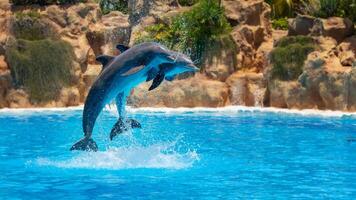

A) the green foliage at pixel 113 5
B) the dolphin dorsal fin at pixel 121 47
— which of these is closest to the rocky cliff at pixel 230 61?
the green foliage at pixel 113 5

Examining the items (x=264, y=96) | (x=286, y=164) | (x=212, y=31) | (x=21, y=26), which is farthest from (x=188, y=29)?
(x=286, y=164)

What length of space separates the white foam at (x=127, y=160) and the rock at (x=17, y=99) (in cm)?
1135

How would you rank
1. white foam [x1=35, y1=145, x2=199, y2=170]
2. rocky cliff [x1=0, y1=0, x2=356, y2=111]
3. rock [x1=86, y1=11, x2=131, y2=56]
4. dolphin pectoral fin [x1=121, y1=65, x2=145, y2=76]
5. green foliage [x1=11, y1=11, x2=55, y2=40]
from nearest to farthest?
dolphin pectoral fin [x1=121, y1=65, x2=145, y2=76]
white foam [x1=35, y1=145, x2=199, y2=170]
rocky cliff [x1=0, y1=0, x2=356, y2=111]
green foliage [x1=11, y1=11, x2=55, y2=40]
rock [x1=86, y1=11, x2=131, y2=56]

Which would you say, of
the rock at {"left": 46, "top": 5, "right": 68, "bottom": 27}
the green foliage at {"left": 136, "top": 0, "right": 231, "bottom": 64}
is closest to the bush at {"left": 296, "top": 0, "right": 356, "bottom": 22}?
the green foliage at {"left": 136, "top": 0, "right": 231, "bottom": 64}

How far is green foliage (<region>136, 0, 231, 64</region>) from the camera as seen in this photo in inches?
952

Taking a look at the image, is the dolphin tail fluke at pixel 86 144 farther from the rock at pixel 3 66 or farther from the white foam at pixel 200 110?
the rock at pixel 3 66

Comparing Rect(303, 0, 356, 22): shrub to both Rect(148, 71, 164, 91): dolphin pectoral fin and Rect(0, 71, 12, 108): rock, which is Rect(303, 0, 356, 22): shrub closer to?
Rect(0, 71, 12, 108): rock

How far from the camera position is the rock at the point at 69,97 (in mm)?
23312

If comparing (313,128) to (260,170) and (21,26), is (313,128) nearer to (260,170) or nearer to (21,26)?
(260,170)

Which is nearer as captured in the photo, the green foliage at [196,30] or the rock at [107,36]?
the green foliage at [196,30]

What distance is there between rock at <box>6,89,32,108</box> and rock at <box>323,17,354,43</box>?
31.7 ft

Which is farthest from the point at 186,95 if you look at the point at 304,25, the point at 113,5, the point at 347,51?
the point at 113,5

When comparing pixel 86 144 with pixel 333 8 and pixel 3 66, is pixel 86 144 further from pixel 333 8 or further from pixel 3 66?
pixel 333 8

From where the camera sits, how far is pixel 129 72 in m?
9.85
